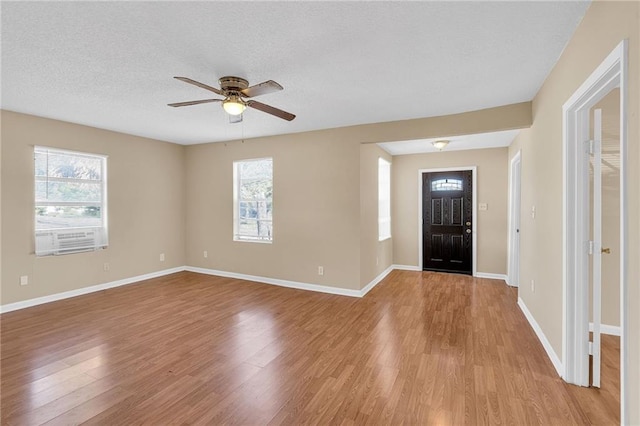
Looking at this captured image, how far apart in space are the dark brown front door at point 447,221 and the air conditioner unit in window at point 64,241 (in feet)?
19.5

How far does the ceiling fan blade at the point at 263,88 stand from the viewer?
2335 millimetres

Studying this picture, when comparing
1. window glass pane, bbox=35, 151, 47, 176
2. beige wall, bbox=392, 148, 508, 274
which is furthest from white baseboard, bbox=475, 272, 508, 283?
window glass pane, bbox=35, 151, 47, 176

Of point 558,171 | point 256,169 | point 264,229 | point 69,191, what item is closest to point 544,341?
point 558,171

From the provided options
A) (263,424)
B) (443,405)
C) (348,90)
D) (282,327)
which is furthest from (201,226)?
(443,405)

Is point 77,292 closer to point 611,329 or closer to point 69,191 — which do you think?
point 69,191

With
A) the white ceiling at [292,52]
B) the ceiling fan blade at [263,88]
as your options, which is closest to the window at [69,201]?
the white ceiling at [292,52]

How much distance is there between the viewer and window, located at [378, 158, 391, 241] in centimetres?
566

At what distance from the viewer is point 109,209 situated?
496 centimetres

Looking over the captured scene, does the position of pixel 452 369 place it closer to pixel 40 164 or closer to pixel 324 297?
pixel 324 297

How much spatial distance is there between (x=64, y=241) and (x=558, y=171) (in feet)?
20.0

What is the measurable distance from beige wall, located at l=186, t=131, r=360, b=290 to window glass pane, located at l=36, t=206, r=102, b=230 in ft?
5.79

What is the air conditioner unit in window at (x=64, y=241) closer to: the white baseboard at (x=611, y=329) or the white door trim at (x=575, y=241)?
the white door trim at (x=575, y=241)

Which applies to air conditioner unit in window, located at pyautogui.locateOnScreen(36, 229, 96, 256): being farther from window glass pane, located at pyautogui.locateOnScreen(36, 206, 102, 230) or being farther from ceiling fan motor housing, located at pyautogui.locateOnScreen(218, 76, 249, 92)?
ceiling fan motor housing, located at pyautogui.locateOnScreen(218, 76, 249, 92)

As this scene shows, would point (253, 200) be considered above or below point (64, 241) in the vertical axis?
above
